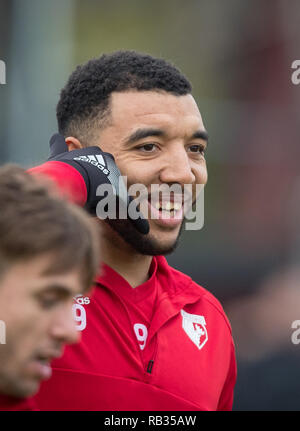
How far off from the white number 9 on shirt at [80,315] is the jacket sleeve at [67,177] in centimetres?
32

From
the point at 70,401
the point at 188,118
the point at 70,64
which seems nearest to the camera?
the point at 70,401

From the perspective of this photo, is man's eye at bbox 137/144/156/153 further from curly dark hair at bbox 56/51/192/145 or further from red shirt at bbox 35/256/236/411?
red shirt at bbox 35/256/236/411

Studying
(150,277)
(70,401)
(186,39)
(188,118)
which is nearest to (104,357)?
(70,401)

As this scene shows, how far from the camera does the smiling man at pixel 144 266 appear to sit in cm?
149

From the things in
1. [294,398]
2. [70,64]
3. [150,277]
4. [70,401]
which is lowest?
[294,398]

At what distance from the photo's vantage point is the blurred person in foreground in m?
0.92

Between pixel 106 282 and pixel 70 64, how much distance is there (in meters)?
2.26

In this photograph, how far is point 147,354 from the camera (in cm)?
158

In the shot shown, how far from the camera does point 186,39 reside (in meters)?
3.96

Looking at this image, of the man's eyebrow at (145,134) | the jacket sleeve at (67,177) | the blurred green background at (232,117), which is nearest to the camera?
the jacket sleeve at (67,177)

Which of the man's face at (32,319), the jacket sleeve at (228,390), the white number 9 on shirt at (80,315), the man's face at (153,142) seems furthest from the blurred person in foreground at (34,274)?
the jacket sleeve at (228,390)

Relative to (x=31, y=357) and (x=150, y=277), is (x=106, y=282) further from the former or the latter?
(x=31, y=357)

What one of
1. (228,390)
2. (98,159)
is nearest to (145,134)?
(98,159)

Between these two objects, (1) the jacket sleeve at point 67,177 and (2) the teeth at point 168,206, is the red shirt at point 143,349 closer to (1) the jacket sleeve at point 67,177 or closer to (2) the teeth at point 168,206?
(1) the jacket sleeve at point 67,177
